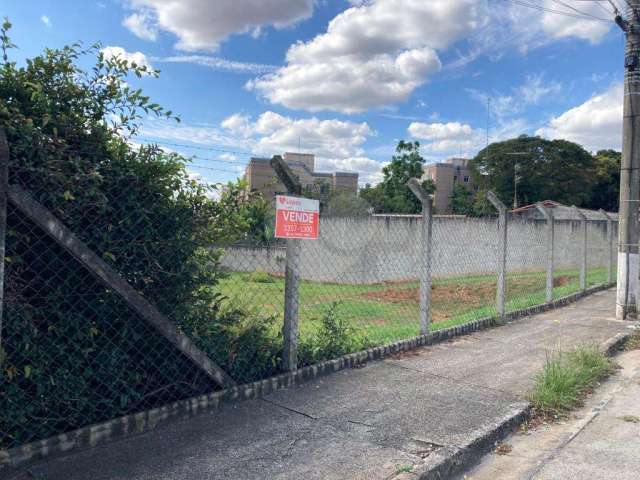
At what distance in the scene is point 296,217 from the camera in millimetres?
4547

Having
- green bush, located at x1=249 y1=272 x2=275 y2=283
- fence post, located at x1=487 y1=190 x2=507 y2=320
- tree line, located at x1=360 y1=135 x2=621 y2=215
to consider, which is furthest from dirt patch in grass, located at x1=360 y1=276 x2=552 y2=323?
tree line, located at x1=360 y1=135 x2=621 y2=215

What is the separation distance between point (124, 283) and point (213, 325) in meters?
0.87

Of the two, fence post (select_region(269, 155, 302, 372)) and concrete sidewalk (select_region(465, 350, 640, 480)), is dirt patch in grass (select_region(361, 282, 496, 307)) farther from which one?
fence post (select_region(269, 155, 302, 372))

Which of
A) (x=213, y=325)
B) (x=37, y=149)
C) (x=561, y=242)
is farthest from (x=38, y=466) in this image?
(x=561, y=242)

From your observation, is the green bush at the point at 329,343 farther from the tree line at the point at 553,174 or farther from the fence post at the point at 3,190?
the tree line at the point at 553,174

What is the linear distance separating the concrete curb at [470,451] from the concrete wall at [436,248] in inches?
331

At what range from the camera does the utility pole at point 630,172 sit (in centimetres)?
845

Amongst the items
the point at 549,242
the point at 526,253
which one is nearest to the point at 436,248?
the point at 526,253

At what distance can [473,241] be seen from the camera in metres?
19.0

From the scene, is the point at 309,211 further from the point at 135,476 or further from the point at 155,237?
the point at 135,476

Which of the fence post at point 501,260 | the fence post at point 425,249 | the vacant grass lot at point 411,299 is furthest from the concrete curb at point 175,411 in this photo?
the fence post at point 501,260

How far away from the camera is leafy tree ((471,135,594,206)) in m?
60.3

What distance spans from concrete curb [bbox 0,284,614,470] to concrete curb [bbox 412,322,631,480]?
1.56m

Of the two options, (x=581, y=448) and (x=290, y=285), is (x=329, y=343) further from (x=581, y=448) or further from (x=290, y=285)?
(x=581, y=448)
